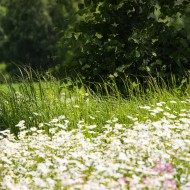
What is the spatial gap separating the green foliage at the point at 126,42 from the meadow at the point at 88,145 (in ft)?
1.19

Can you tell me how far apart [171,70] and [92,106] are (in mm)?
1935

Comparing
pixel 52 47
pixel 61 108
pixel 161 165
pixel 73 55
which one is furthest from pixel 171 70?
pixel 52 47

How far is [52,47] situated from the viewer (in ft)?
155

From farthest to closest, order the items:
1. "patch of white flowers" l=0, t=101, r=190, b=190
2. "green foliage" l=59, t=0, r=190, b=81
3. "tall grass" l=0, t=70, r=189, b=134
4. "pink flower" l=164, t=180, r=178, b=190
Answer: "green foliage" l=59, t=0, r=190, b=81
"tall grass" l=0, t=70, r=189, b=134
"patch of white flowers" l=0, t=101, r=190, b=190
"pink flower" l=164, t=180, r=178, b=190

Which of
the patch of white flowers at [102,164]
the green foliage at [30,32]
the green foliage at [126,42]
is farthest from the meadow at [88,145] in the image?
the green foliage at [30,32]

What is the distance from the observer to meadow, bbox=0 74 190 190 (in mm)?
3971

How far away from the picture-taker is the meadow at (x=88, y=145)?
13.0 feet

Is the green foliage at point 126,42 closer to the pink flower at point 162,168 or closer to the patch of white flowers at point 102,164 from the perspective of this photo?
the patch of white flowers at point 102,164

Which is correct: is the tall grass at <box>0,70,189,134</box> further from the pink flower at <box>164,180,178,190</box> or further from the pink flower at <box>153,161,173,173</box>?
the pink flower at <box>164,180,178,190</box>

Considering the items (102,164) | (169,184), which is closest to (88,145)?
(102,164)

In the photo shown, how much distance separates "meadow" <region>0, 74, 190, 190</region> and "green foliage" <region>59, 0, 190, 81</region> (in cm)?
36

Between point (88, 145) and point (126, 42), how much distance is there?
3641 mm

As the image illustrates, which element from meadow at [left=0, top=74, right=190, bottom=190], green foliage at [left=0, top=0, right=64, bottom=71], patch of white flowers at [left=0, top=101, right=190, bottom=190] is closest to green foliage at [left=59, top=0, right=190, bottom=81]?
meadow at [left=0, top=74, right=190, bottom=190]

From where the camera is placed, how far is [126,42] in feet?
27.9
